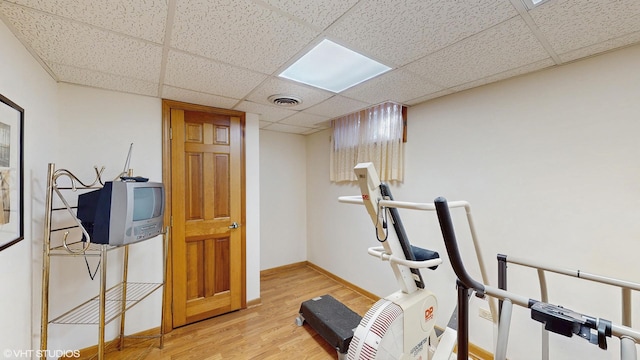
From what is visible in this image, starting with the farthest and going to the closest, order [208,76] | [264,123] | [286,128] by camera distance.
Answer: [286,128]
[264,123]
[208,76]

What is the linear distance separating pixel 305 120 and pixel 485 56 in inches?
80.2

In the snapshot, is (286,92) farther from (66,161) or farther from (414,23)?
(66,161)

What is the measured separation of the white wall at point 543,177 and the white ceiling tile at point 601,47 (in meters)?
0.07

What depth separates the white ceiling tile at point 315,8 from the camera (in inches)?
42.2

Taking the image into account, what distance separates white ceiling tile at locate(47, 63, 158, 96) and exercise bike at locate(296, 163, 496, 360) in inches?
74.6

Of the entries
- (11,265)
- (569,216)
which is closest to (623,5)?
(569,216)

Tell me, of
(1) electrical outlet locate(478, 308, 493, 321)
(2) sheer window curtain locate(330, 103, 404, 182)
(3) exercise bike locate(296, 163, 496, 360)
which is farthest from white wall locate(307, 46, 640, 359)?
(3) exercise bike locate(296, 163, 496, 360)

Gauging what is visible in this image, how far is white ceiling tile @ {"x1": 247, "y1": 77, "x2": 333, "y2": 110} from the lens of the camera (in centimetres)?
196

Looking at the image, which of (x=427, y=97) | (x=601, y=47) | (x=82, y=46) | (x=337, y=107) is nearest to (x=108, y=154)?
(x=82, y=46)

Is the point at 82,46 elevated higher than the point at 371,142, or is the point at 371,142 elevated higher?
the point at 82,46

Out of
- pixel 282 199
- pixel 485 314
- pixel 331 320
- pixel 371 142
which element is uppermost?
pixel 371 142

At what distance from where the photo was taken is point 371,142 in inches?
112

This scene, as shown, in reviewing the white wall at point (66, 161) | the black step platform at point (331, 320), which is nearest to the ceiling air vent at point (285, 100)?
the white wall at point (66, 161)

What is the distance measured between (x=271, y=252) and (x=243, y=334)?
1.55 meters
